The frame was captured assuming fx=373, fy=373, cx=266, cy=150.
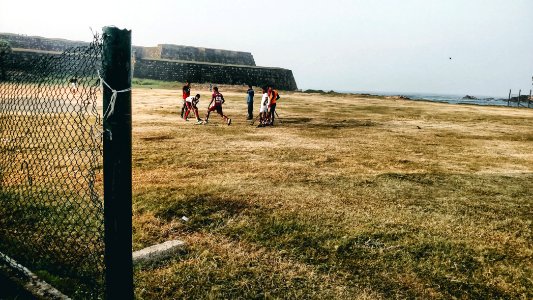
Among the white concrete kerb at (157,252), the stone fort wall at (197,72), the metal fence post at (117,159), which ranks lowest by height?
the white concrete kerb at (157,252)

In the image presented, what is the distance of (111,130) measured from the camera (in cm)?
236

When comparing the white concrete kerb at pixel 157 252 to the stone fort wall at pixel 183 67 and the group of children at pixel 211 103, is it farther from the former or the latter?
the stone fort wall at pixel 183 67

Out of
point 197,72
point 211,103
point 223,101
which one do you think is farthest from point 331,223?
point 197,72

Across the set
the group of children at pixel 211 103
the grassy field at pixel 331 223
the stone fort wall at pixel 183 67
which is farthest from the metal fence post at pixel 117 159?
the stone fort wall at pixel 183 67

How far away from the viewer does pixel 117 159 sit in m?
2.38

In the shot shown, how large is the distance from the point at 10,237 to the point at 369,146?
402 inches

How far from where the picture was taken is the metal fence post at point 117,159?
2.33 m

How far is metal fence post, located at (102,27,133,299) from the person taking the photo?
2.33m

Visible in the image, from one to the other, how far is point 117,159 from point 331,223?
11.7 ft

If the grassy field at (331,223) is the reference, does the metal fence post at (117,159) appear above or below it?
above

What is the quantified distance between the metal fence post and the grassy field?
3.53 ft

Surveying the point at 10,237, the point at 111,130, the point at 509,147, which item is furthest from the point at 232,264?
the point at 509,147

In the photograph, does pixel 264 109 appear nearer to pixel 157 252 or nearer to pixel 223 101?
pixel 223 101

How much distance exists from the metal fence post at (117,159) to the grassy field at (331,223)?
1.08m
